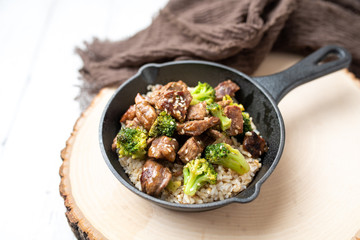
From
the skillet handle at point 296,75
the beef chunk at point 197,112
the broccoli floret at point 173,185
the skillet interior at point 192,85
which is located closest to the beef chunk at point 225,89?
the skillet interior at point 192,85

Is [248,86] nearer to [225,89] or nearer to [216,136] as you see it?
[225,89]

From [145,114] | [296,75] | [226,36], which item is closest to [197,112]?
[145,114]

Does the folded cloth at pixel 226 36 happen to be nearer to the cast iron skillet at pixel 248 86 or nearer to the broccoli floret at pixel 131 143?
the cast iron skillet at pixel 248 86

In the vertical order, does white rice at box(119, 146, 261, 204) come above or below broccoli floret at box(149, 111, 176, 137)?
below

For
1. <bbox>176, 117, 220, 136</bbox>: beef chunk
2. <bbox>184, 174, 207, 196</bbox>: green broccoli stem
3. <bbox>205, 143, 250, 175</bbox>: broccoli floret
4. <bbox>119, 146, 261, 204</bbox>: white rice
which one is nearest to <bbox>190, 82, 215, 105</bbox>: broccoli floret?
<bbox>176, 117, 220, 136</bbox>: beef chunk

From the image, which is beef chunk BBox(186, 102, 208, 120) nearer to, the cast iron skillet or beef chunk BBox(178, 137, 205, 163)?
beef chunk BBox(178, 137, 205, 163)

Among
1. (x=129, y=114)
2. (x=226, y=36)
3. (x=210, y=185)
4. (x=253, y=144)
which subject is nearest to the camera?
(x=210, y=185)
